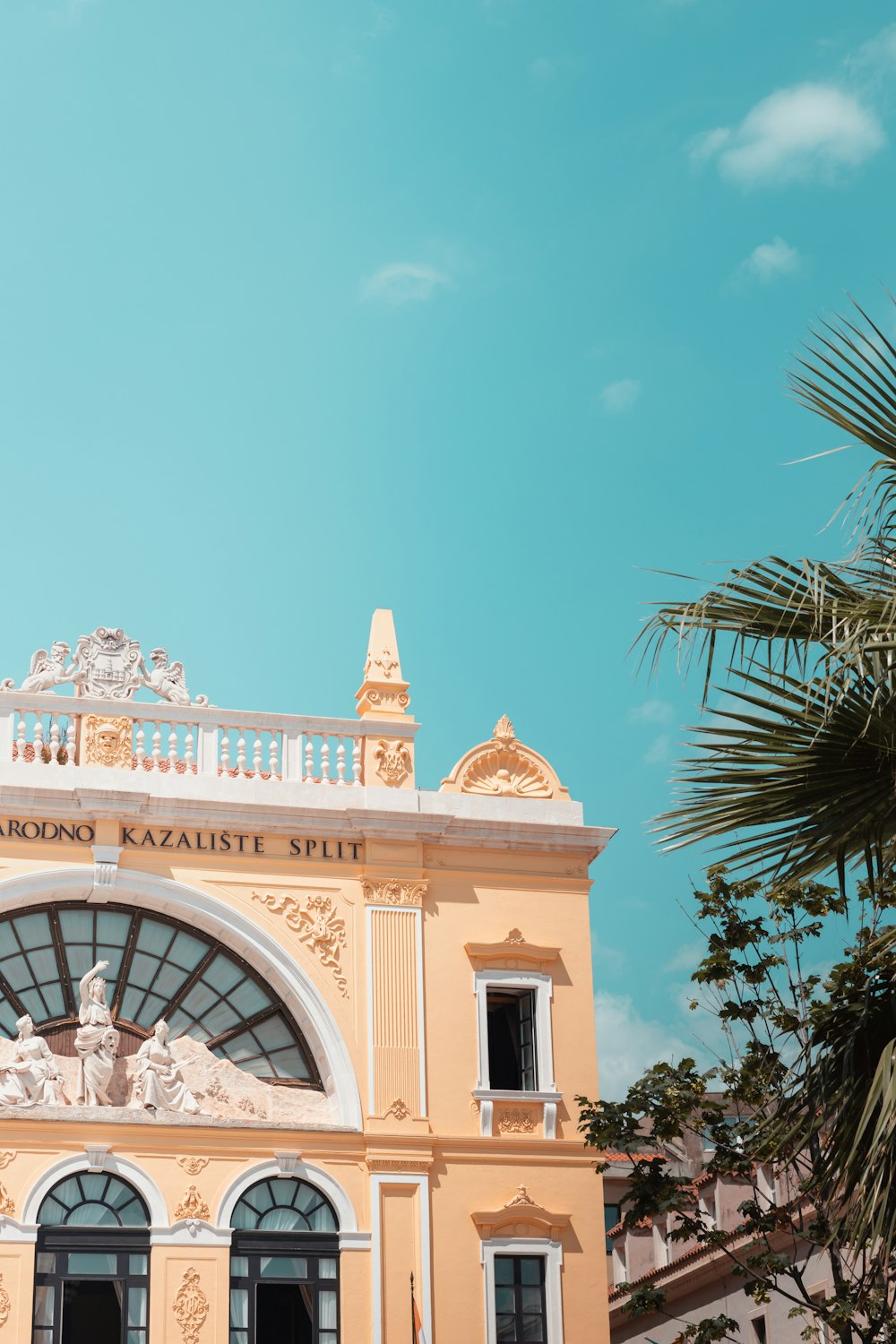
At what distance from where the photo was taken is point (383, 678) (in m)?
25.4

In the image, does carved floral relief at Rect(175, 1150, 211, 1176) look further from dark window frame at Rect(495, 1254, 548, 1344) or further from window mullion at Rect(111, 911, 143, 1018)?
dark window frame at Rect(495, 1254, 548, 1344)

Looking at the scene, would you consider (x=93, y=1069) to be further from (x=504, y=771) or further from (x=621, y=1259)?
(x=621, y=1259)

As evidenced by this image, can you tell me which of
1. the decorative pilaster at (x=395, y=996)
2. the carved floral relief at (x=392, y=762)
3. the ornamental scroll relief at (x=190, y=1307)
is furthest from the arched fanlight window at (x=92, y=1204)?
the carved floral relief at (x=392, y=762)

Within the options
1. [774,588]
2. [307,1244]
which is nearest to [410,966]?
[307,1244]

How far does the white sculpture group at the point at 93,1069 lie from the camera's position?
21781mm

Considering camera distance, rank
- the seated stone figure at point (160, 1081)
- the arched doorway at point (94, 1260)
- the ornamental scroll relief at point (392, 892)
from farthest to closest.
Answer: the ornamental scroll relief at point (392, 892) < the seated stone figure at point (160, 1081) < the arched doorway at point (94, 1260)

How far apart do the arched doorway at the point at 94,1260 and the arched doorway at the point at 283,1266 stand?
110 centimetres

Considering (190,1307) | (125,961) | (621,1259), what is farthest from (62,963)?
(621,1259)

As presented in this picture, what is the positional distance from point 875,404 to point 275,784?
45.6 ft

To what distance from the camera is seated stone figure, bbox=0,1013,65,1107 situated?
21.7 m

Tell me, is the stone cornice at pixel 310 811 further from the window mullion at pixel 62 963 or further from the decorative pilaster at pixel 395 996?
the window mullion at pixel 62 963

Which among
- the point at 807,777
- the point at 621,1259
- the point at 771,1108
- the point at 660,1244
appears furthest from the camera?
the point at 621,1259

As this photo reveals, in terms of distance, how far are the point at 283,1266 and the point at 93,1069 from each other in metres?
3.21

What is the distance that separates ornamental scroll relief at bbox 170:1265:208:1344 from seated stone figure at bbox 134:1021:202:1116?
1.90m
